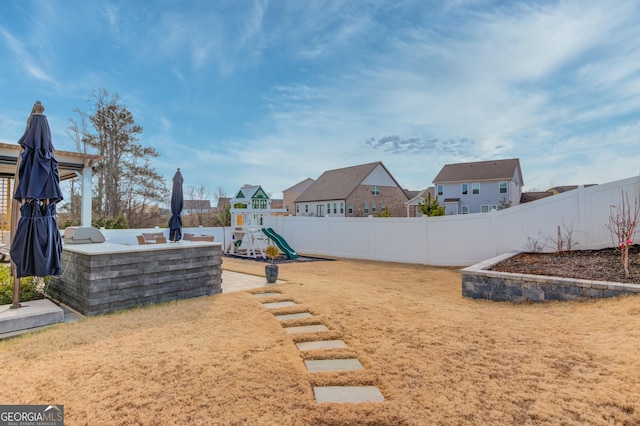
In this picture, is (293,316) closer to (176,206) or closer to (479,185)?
(176,206)

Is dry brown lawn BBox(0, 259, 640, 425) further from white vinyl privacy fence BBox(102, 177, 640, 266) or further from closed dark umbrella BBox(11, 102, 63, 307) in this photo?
white vinyl privacy fence BBox(102, 177, 640, 266)

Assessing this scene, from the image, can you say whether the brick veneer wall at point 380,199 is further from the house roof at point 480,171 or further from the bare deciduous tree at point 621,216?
the bare deciduous tree at point 621,216

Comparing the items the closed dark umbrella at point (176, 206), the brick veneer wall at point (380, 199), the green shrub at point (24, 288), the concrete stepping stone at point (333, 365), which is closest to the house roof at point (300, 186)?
the brick veneer wall at point (380, 199)

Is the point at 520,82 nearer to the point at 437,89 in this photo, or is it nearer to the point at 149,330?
the point at 437,89

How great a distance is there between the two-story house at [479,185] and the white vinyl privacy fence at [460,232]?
1732 cm

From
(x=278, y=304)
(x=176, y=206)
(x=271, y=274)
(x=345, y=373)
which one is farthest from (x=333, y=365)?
(x=176, y=206)

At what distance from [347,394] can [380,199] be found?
27785mm

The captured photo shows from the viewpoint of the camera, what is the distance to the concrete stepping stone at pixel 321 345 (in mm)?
3477

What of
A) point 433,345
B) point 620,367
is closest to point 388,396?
point 433,345

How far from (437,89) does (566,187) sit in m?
39.8

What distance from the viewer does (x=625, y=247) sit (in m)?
5.51

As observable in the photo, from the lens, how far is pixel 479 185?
86.8 ft

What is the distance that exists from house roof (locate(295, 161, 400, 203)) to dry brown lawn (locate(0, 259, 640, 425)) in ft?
78.2

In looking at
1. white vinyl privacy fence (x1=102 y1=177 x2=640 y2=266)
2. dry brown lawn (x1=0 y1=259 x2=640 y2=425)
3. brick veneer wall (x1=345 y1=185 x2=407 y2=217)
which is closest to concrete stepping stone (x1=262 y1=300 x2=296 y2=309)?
dry brown lawn (x1=0 y1=259 x2=640 y2=425)
